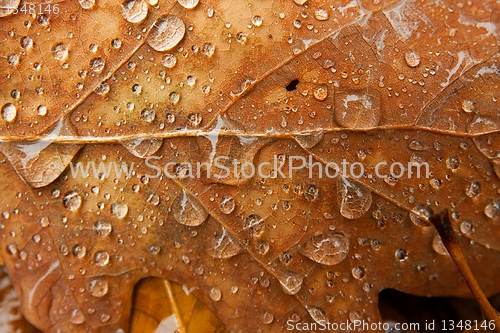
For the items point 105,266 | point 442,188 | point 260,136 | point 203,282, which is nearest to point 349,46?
point 260,136

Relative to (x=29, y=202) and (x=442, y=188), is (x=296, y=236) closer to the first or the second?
(x=442, y=188)

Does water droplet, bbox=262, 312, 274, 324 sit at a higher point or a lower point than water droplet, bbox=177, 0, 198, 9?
lower

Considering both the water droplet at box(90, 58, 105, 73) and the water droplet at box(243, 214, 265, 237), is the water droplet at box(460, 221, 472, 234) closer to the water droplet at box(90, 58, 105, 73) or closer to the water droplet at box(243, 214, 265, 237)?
the water droplet at box(243, 214, 265, 237)

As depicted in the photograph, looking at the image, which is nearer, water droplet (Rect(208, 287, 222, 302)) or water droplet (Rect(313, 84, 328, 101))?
water droplet (Rect(313, 84, 328, 101))

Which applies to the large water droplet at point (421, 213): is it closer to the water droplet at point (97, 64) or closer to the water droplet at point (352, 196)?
the water droplet at point (352, 196)

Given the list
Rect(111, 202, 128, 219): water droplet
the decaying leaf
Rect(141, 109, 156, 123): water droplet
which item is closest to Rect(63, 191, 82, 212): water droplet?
the decaying leaf

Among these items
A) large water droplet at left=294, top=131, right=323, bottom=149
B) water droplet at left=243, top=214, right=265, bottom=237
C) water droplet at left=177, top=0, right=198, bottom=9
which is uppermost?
water droplet at left=177, top=0, right=198, bottom=9

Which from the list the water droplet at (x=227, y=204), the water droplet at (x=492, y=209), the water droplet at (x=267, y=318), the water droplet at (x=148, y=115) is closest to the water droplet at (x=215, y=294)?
the water droplet at (x=267, y=318)
